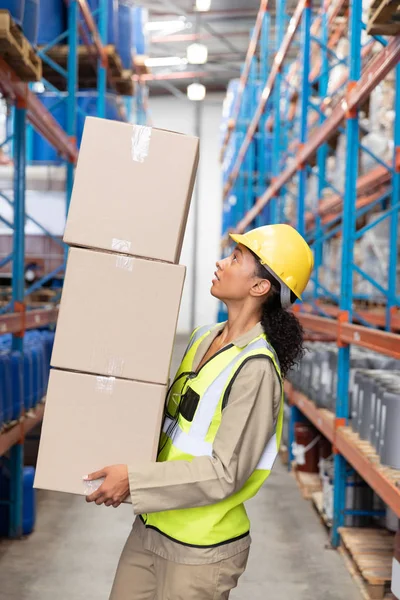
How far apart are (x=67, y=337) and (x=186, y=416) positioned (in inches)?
17.5

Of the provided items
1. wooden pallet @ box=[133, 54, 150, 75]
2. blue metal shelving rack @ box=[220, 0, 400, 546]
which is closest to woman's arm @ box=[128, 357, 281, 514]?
blue metal shelving rack @ box=[220, 0, 400, 546]

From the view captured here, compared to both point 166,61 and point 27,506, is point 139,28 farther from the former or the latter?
point 166,61

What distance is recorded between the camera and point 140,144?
2.17 meters

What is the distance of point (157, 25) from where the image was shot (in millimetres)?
16672

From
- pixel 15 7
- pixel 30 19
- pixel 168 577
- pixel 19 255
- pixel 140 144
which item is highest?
pixel 30 19

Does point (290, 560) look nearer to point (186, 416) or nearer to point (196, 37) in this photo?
point (186, 416)

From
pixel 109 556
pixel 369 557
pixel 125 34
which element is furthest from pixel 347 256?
pixel 125 34

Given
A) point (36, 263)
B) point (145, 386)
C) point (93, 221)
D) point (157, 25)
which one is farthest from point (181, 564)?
point (157, 25)

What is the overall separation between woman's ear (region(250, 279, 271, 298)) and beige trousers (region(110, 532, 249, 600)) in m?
0.81

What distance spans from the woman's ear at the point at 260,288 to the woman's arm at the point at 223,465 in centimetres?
31

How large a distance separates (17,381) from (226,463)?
117 inches

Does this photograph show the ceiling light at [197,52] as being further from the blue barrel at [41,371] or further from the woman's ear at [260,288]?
the woman's ear at [260,288]

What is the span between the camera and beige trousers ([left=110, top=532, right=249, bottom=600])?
2.04 m

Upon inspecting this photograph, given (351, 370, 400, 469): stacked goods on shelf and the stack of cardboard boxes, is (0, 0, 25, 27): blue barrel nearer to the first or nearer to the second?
the stack of cardboard boxes
